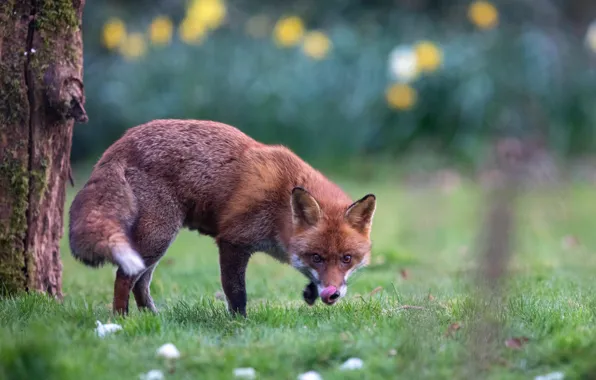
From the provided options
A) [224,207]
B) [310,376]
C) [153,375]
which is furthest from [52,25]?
[310,376]

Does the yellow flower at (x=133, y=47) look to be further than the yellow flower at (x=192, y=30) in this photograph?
Yes

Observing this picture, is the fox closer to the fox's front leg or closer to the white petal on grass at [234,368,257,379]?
the fox's front leg

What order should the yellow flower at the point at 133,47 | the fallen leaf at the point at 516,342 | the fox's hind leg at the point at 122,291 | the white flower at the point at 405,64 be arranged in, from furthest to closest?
the yellow flower at the point at 133,47 < the white flower at the point at 405,64 < the fox's hind leg at the point at 122,291 < the fallen leaf at the point at 516,342

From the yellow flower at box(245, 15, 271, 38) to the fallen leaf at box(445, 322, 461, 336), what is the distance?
38.2 feet

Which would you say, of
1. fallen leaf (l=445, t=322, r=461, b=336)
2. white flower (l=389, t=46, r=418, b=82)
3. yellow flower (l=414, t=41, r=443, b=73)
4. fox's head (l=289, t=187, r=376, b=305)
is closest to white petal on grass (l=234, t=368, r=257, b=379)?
fallen leaf (l=445, t=322, r=461, b=336)

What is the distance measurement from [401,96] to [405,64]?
0.56 metres

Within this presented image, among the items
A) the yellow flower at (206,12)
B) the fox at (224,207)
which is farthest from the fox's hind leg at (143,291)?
the yellow flower at (206,12)

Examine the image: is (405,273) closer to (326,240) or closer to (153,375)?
(326,240)

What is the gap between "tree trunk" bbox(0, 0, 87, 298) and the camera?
5828 mm

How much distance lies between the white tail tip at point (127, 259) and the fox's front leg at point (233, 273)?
0.86 metres

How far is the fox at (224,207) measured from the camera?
5.77m

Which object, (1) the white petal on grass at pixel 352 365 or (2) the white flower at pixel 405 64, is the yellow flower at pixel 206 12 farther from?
(1) the white petal on grass at pixel 352 365

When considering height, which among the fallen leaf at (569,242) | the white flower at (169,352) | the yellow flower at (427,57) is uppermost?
the yellow flower at (427,57)

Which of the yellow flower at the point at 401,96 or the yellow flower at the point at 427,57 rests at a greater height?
the yellow flower at the point at 427,57
